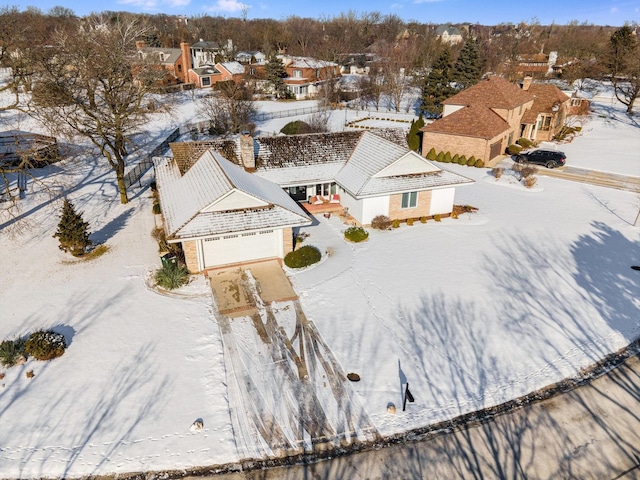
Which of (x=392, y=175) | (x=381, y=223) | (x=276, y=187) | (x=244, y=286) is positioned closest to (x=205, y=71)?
(x=276, y=187)

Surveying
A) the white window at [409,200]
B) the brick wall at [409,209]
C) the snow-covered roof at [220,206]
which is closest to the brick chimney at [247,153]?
the snow-covered roof at [220,206]

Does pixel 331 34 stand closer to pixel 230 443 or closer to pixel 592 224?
pixel 592 224

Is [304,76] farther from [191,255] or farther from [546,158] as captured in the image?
[191,255]

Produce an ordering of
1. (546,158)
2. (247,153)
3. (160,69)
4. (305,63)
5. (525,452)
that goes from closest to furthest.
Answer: (525,452) → (247,153) → (546,158) → (160,69) → (305,63)

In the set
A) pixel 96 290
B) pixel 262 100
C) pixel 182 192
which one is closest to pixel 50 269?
pixel 96 290

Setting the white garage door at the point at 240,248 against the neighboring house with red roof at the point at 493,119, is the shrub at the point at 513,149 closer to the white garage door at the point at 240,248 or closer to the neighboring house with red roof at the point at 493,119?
the neighboring house with red roof at the point at 493,119

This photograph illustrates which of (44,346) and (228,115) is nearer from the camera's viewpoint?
(44,346)

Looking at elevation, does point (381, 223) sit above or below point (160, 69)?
below

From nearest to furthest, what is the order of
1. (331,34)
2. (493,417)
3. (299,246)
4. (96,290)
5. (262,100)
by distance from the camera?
(493,417) < (96,290) < (299,246) < (262,100) < (331,34)
